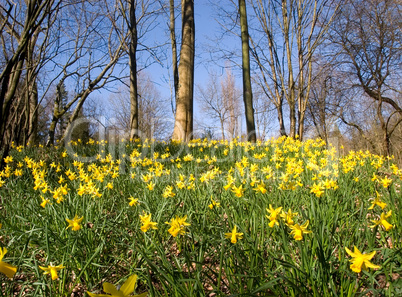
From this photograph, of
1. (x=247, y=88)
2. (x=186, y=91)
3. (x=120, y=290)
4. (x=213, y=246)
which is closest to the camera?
(x=120, y=290)

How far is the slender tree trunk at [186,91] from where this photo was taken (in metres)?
7.09

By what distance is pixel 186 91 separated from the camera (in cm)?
720

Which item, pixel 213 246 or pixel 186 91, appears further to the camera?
pixel 186 91

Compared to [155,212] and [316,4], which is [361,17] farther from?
[155,212]

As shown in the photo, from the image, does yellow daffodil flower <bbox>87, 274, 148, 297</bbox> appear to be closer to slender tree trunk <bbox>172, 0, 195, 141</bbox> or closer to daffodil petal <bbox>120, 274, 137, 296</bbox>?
daffodil petal <bbox>120, 274, 137, 296</bbox>

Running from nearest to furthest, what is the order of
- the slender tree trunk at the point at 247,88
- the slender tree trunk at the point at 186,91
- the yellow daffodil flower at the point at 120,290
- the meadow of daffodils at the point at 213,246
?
the yellow daffodil flower at the point at 120,290 → the meadow of daffodils at the point at 213,246 → the slender tree trunk at the point at 186,91 → the slender tree trunk at the point at 247,88

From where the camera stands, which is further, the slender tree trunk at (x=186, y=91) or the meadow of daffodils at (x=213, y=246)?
the slender tree trunk at (x=186, y=91)

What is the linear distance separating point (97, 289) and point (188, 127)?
5.81 meters

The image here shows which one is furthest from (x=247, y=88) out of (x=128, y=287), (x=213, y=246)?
(x=128, y=287)

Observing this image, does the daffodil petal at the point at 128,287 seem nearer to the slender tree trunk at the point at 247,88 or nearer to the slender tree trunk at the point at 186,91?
the slender tree trunk at the point at 186,91

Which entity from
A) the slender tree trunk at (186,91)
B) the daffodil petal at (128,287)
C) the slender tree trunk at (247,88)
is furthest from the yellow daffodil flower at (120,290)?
the slender tree trunk at (247,88)

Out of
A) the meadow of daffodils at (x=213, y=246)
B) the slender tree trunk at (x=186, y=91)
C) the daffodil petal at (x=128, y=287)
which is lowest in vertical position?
the meadow of daffodils at (x=213, y=246)

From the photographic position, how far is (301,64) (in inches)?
455

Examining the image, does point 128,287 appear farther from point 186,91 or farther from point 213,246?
point 186,91
